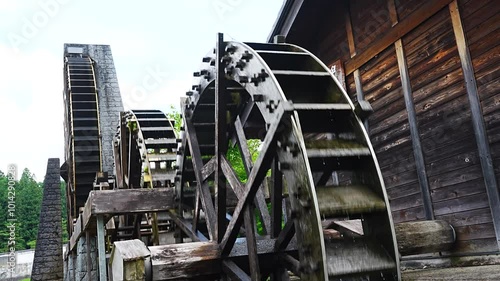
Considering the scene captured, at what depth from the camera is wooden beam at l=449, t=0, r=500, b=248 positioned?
13.3 ft

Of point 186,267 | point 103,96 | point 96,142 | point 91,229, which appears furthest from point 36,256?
point 186,267

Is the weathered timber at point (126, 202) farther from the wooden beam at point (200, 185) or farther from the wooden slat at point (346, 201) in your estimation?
the wooden slat at point (346, 201)

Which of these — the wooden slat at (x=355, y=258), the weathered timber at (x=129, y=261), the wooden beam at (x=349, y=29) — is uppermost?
the wooden beam at (x=349, y=29)

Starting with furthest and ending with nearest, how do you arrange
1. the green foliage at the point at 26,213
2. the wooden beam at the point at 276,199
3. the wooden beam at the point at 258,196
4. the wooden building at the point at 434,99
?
the green foliage at the point at 26,213
the wooden beam at the point at 258,196
the wooden building at the point at 434,99
the wooden beam at the point at 276,199

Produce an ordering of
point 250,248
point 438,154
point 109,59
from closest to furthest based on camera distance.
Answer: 1. point 250,248
2. point 438,154
3. point 109,59

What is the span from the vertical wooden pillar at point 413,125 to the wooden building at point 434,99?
1cm

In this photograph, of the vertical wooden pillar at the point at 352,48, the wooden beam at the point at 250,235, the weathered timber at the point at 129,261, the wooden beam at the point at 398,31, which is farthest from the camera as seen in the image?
the vertical wooden pillar at the point at 352,48

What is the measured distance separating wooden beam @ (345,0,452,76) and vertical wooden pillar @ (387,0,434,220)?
0.10 m

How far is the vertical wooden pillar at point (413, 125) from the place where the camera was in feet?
16.0

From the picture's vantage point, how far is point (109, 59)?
68.3ft

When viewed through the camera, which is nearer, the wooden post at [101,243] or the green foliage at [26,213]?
the wooden post at [101,243]

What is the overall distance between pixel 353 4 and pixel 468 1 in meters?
2.06

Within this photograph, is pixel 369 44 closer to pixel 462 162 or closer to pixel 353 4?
pixel 353 4

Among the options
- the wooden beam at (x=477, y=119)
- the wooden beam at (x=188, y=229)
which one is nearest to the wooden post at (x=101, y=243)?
the wooden beam at (x=188, y=229)
